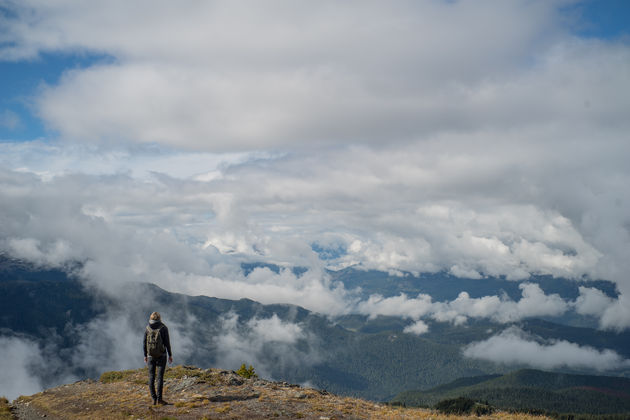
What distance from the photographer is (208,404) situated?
887 inches

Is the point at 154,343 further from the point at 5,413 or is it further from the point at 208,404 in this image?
the point at 5,413

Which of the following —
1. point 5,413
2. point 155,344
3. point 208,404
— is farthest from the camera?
point 5,413

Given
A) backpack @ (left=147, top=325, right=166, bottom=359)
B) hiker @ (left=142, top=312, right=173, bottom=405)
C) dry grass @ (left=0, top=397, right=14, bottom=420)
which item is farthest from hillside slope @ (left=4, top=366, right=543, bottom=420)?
backpack @ (left=147, top=325, right=166, bottom=359)

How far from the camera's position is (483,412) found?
961 inches

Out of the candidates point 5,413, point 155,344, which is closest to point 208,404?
point 155,344

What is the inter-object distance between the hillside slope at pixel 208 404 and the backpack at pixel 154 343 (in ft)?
9.55

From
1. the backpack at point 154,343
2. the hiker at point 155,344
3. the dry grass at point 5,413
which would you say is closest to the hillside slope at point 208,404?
the dry grass at point 5,413

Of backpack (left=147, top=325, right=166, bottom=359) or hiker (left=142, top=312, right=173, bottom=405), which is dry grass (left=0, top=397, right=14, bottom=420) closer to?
hiker (left=142, top=312, right=173, bottom=405)

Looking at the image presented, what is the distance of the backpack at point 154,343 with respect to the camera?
21.6 m

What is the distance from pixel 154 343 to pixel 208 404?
189 inches

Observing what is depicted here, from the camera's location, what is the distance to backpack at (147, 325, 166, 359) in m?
21.6

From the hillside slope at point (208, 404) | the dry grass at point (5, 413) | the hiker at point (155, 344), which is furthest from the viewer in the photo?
the dry grass at point (5, 413)

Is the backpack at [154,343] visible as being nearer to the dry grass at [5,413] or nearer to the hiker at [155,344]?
the hiker at [155,344]

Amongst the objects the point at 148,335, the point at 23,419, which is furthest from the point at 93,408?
the point at 148,335
